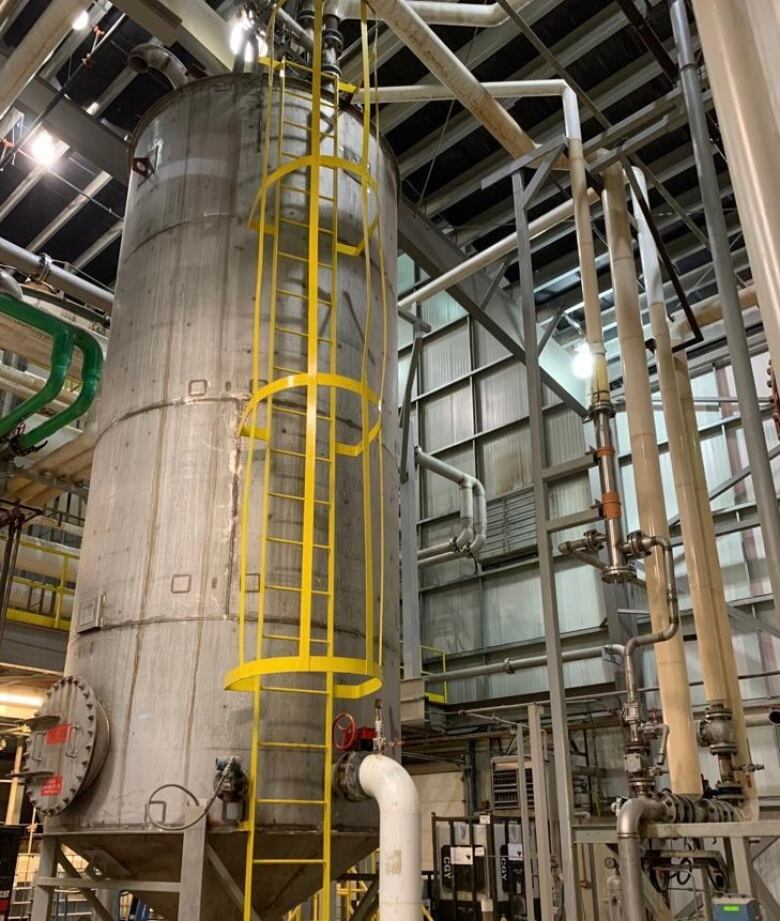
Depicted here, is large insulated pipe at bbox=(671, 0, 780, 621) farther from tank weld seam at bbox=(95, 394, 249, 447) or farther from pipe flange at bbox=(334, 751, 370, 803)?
tank weld seam at bbox=(95, 394, 249, 447)

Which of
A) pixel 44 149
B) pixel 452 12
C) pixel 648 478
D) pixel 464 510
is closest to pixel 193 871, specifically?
pixel 648 478

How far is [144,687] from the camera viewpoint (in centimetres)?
532

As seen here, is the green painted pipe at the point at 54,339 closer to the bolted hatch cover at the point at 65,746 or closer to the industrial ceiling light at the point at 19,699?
the industrial ceiling light at the point at 19,699

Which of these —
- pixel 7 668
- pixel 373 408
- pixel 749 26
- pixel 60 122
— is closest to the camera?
pixel 749 26

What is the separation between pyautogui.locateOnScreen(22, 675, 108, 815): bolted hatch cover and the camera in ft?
17.2

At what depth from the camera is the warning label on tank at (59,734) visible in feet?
17.9

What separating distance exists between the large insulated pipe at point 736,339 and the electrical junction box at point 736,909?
1.73 meters

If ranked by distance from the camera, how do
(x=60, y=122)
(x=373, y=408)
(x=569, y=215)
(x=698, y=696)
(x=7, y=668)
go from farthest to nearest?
(x=698, y=696) < (x=7, y=668) < (x=569, y=215) < (x=60, y=122) < (x=373, y=408)

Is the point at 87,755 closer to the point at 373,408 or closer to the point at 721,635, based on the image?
the point at 373,408

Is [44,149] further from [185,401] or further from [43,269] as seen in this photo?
[185,401]

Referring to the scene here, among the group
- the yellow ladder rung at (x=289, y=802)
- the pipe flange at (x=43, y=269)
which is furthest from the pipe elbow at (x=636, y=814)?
the pipe flange at (x=43, y=269)

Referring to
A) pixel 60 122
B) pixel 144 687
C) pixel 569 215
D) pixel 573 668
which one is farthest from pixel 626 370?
pixel 573 668

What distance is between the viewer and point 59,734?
552cm

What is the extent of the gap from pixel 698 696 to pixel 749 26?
45.4 feet
